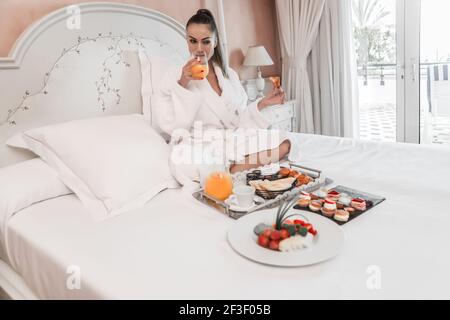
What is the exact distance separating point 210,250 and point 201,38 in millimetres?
1503

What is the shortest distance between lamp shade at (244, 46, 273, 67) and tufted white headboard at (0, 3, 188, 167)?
1082 mm

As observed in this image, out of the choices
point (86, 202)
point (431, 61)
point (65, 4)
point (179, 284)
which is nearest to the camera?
point (179, 284)

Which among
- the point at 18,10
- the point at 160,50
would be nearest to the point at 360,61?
the point at 160,50

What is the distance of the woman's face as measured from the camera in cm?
219

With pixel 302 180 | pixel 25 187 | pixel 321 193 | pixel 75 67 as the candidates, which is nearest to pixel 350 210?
pixel 321 193

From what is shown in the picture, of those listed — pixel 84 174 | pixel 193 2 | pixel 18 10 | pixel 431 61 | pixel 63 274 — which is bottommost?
pixel 63 274

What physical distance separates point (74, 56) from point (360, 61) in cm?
255

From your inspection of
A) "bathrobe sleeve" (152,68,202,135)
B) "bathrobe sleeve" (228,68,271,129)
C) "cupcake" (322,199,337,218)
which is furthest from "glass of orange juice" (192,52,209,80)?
"cupcake" (322,199,337,218)

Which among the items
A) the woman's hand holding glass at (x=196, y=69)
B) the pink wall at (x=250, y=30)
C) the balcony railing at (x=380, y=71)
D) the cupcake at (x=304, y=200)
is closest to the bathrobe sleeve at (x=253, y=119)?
the woman's hand holding glass at (x=196, y=69)

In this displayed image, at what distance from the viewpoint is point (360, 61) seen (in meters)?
3.42

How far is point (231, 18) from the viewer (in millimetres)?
3277

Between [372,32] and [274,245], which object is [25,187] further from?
[372,32]

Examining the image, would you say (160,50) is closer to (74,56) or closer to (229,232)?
(74,56)

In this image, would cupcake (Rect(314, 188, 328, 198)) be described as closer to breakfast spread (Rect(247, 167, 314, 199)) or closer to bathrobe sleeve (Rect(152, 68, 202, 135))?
breakfast spread (Rect(247, 167, 314, 199))
